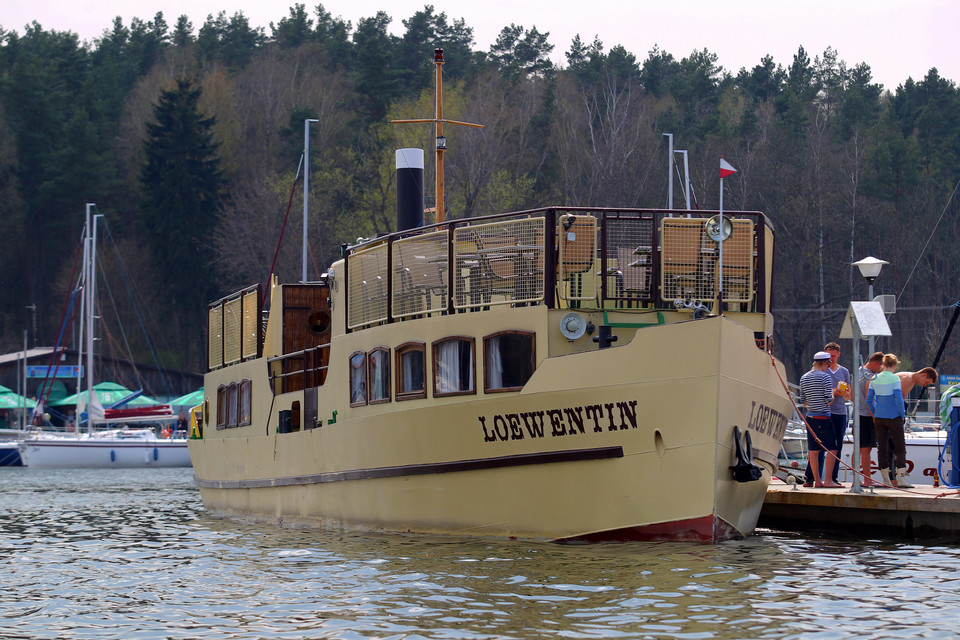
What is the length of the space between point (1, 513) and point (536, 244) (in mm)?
14721

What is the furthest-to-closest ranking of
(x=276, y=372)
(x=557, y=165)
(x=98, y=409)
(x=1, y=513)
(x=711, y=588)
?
(x=557, y=165), (x=98, y=409), (x=1, y=513), (x=276, y=372), (x=711, y=588)

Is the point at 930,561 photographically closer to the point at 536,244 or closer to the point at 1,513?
the point at 536,244

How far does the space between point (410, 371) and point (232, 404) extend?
783 cm

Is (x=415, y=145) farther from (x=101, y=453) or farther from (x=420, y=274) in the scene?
(x=420, y=274)

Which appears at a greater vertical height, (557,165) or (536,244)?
(557,165)

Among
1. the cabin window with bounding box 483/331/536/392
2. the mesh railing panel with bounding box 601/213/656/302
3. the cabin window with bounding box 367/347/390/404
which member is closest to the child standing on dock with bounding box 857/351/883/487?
the mesh railing panel with bounding box 601/213/656/302

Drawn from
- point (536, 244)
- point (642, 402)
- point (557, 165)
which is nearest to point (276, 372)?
point (536, 244)

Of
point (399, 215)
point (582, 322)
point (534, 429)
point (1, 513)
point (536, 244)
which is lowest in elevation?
point (1, 513)

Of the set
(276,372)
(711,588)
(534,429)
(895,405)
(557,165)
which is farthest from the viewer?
(557,165)

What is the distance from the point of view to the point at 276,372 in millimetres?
19969

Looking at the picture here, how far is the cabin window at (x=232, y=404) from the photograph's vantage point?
875 inches

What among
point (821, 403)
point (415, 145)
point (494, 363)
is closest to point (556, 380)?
point (494, 363)

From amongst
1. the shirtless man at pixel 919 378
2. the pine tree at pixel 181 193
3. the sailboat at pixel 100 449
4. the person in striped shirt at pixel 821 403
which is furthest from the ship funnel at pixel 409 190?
the pine tree at pixel 181 193

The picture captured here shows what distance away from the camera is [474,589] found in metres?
11.5
